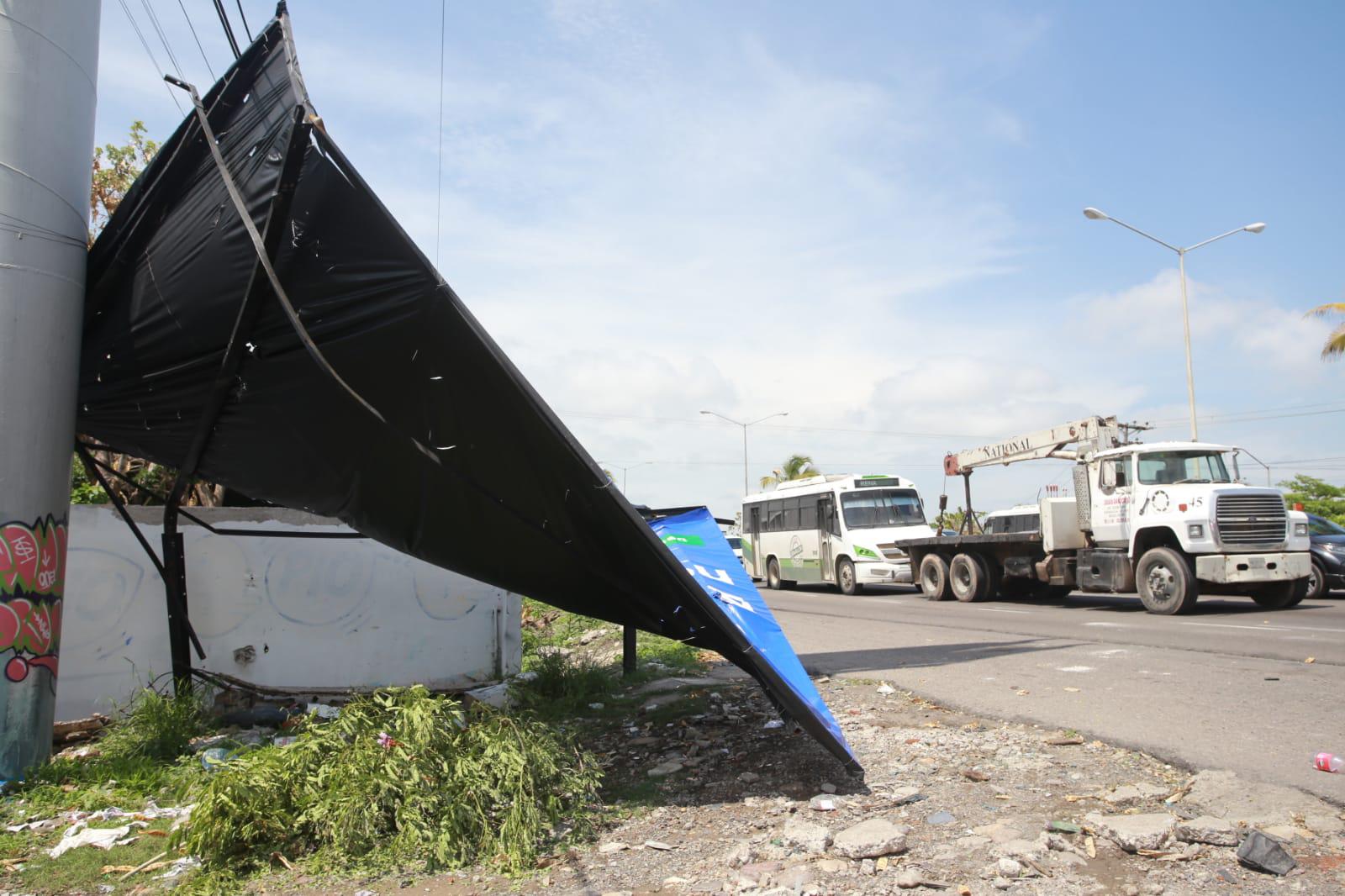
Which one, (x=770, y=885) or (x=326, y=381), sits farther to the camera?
(x=326, y=381)

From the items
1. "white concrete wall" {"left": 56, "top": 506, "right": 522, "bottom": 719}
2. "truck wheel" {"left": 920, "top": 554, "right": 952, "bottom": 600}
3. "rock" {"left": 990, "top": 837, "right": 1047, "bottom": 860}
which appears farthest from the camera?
"truck wheel" {"left": 920, "top": 554, "right": 952, "bottom": 600}

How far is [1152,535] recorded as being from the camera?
51.6 ft

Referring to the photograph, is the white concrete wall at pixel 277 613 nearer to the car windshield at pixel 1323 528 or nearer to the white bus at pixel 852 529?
the white bus at pixel 852 529

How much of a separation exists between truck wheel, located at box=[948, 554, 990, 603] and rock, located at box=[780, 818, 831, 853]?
1595 cm

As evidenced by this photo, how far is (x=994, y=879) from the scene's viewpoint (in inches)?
150

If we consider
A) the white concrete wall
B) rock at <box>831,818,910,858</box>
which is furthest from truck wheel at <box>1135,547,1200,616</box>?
rock at <box>831,818,910,858</box>

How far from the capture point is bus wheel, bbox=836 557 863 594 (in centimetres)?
2350

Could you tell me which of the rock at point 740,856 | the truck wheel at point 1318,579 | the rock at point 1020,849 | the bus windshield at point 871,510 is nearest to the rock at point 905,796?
the rock at point 1020,849

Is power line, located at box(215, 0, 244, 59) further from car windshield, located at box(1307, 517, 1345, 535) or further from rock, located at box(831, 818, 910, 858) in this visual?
car windshield, located at box(1307, 517, 1345, 535)

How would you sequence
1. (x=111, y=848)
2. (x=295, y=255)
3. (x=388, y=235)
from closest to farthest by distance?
(x=111, y=848), (x=388, y=235), (x=295, y=255)

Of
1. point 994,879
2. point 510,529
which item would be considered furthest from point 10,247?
point 994,879

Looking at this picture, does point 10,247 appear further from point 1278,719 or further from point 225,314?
point 1278,719

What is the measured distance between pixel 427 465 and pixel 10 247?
2855 mm

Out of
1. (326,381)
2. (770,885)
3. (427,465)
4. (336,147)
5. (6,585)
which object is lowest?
(770,885)
